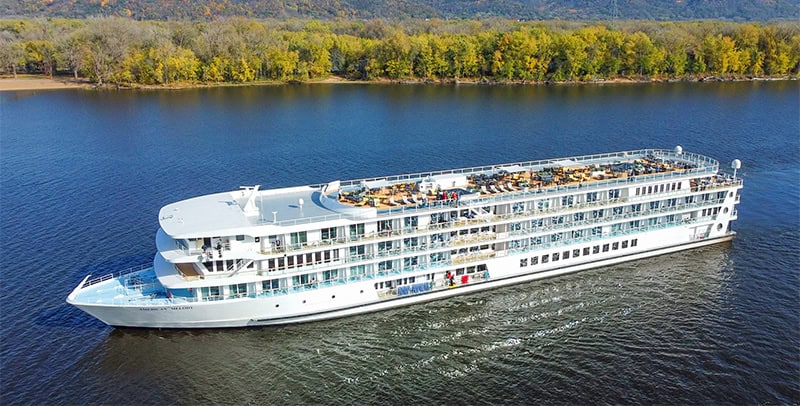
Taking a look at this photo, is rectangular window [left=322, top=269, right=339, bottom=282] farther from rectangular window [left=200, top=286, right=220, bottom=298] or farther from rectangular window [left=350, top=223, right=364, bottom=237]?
rectangular window [left=200, top=286, right=220, bottom=298]

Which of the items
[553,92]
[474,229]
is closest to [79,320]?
[474,229]

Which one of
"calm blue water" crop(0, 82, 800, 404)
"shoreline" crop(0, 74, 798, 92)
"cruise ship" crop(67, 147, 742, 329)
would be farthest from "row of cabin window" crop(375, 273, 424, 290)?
"shoreline" crop(0, 74, 798, 92)

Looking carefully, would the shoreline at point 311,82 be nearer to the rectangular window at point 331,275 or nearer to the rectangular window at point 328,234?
the rectangular window at point 328,234

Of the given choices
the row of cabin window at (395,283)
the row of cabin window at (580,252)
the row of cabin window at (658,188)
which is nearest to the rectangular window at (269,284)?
the row of cabin window at (395,283)

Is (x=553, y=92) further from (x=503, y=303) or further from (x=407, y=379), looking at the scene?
(x=407, y=379)

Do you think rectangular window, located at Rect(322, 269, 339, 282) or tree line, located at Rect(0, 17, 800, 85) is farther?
tree line, located at Rect(0, 17, 800, 85)
